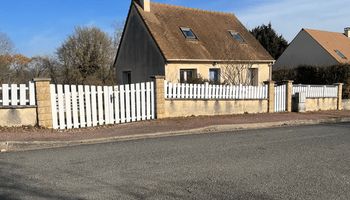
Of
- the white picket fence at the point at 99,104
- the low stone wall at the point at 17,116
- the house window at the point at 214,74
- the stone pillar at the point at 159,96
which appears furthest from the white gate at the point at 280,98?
the low stone wall at the point at 17,116

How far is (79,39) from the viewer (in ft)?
135

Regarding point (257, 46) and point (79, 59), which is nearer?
point (257, 46)

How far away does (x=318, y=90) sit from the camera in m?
22.7

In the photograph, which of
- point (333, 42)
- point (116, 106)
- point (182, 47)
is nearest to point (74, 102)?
point (116, 106)

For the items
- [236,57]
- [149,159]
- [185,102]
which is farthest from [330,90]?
[149,159]

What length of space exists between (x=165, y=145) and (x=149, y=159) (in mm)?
1892

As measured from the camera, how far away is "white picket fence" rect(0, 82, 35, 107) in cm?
1173

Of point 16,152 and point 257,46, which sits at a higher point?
point 257,46

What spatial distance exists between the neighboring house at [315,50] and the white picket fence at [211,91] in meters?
16.9

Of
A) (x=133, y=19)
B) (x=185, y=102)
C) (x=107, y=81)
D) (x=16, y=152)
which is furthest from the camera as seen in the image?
(x=107, y=81)

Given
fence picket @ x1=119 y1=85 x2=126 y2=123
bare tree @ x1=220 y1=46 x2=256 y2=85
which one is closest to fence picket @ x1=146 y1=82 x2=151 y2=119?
fence picket @ x1=119 y1=85 x2=126 y2=123

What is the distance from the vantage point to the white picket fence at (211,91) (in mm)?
15691

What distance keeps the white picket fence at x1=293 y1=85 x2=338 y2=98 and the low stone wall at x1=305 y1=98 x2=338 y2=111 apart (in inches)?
9.0

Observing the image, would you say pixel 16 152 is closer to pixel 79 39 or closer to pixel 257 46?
pixel 257 46
